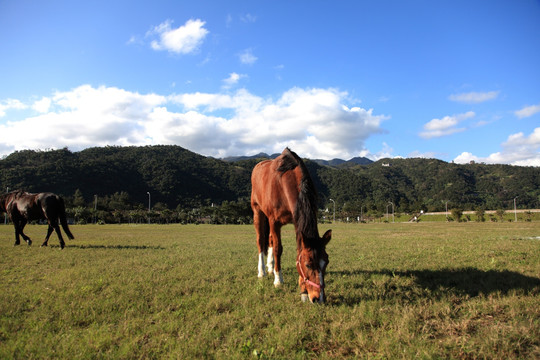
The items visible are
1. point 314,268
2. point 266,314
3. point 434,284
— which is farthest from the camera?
point 434,284

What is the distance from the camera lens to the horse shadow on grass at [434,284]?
5.37 metres

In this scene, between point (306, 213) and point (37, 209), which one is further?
point (37, 209)

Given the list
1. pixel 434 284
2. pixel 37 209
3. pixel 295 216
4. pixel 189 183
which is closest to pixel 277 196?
pixel 295 216

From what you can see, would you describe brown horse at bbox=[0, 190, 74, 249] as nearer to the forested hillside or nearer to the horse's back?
the horse's back

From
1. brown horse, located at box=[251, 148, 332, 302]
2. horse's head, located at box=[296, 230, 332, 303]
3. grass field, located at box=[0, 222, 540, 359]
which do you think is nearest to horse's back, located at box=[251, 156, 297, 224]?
brown horse, located at box=[251, 148, 332, 302]

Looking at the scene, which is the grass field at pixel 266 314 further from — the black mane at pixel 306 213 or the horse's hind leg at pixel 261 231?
the black mane at pixel 306 213

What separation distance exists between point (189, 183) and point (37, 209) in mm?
109442

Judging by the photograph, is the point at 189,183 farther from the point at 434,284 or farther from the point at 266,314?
the point at 266,314

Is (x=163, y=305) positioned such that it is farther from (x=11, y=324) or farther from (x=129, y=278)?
(x=129, y=278)

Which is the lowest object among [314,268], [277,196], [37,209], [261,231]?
[314,268]

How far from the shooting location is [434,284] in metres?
6.20

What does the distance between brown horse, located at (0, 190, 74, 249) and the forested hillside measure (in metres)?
55.3

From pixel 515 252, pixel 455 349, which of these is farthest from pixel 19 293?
pixel 515 252

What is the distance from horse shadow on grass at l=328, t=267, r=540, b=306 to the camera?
211 inches
